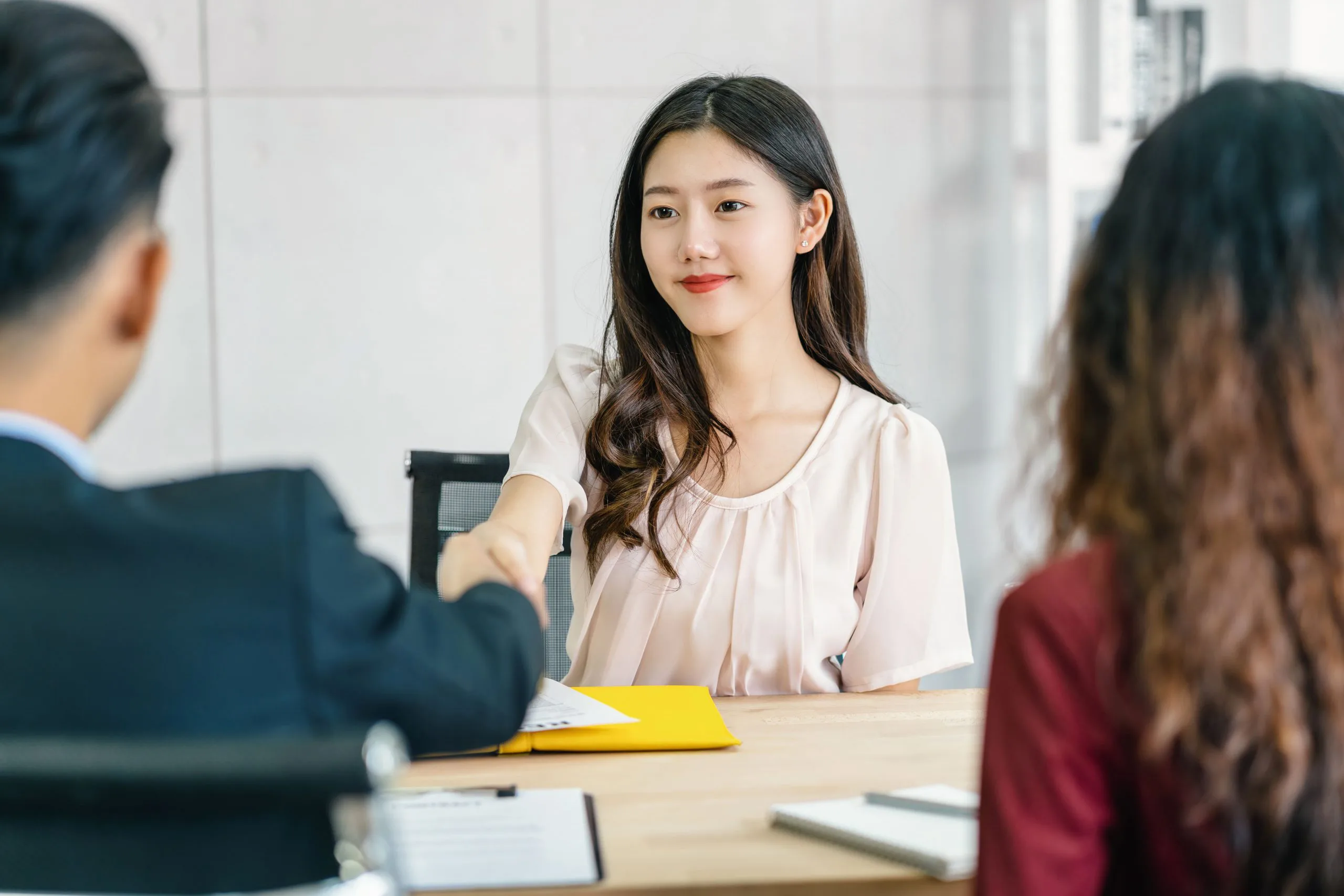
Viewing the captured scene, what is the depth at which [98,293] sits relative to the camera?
854 millimetres

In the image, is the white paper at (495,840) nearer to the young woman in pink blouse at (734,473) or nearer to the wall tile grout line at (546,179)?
the young woman in pink blouse at (734,473)

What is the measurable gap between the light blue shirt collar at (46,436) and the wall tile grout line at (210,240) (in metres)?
2.48

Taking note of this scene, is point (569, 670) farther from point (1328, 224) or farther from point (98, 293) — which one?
point (1328, 224)

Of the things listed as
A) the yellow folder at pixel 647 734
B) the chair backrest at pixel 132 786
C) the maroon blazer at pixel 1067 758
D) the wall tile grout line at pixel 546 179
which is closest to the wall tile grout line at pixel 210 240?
the wall tile grout line at pixel 546 179

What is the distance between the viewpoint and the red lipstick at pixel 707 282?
2072 millimetres

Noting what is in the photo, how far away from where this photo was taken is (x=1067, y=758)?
0.83m

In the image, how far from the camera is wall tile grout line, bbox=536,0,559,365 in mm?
3406

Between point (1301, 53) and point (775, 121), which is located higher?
point (1301, 53)

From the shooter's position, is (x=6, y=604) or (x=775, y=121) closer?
(x=6, y=604)

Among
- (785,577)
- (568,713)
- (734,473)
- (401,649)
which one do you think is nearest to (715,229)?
(734,473)

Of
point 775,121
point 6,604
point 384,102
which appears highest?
point 384,102

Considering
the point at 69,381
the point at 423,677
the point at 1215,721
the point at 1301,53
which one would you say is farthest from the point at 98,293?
the point at 1301,53

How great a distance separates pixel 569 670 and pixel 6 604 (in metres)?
1.42

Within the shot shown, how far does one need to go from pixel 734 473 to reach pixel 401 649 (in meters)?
1.30
